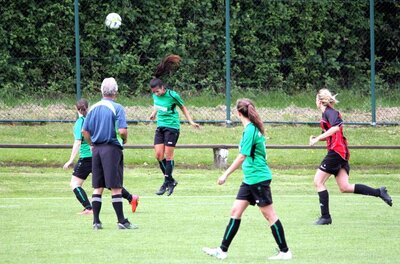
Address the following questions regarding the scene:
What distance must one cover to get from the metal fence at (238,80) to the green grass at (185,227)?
4.57 m

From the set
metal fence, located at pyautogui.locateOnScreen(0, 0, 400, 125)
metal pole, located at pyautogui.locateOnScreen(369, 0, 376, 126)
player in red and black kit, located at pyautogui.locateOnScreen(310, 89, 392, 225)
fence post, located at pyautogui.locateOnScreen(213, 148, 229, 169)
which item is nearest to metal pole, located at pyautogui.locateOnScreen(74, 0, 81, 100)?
metal fence, located at pyautogui.locateOnScreen(0, 0, 400, 125)

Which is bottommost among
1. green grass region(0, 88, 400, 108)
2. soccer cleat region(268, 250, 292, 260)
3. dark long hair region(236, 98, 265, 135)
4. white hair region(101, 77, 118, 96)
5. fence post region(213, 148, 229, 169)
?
fence post region(213, 148, 229, 169)

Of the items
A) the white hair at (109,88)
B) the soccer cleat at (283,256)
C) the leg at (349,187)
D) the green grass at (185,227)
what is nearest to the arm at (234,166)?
the green grass at (185,227)

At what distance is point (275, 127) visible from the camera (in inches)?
973

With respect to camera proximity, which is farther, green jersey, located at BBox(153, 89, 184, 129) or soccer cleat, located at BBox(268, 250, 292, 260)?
green jersey, located at BBox(153, 89, 184, 129)

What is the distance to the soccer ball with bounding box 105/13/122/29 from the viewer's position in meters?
24.3

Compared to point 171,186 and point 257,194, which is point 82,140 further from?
point 257,194

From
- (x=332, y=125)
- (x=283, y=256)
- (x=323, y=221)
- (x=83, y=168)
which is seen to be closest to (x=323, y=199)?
(x=323, y=221)

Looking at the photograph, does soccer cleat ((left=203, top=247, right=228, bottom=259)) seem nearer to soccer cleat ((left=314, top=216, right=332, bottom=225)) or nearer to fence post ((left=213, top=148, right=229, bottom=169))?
soccer cleat ((left=314, top=216, right=332, bottom=225))

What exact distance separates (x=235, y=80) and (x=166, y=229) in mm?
12313

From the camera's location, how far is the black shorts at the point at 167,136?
55.3ft

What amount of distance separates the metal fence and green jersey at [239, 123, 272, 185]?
1374cm

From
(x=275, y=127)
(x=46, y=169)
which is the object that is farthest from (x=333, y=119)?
(x=275, y=127)

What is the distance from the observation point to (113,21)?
24.3 meters
